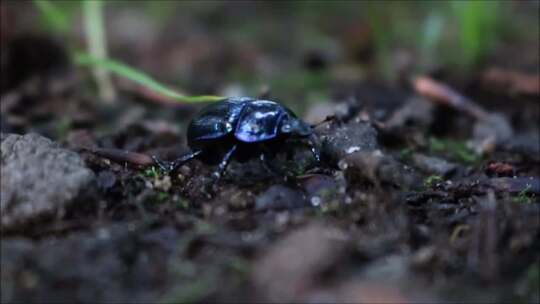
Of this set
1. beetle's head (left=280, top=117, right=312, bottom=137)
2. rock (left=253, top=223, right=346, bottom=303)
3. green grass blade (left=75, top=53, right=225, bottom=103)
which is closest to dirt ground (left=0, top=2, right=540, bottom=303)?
rock (left=253, top=223, right=346, bottom=303)

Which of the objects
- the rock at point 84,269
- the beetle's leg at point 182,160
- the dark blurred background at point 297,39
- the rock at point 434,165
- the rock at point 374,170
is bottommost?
the rock at point 84,269

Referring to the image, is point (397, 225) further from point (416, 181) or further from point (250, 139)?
point (250, 139)

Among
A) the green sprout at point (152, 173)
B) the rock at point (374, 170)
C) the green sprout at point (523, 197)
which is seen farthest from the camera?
the green sprout at point (152, 173)

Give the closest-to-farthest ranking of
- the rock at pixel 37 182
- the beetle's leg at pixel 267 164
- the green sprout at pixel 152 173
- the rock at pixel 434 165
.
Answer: the rock at pixel 37 182 → the green sprout at pixel 152 173 → the beetle's leg at pixel 267 164 → the rock at pixel 434 165

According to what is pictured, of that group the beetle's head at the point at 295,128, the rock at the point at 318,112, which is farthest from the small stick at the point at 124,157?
the rock at the point at 318,112

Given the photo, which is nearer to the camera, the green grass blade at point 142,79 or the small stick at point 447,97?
the green grass blade at point 142,79

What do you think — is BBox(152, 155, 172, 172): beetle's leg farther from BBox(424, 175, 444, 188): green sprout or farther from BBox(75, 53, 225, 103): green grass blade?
BBox(424, 175, 444, 188): green sprout

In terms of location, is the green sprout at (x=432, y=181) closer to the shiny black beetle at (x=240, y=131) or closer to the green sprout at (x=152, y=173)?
the shiny black beetle at (x=240, y=131)

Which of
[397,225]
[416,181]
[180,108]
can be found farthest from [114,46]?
[397,225]
